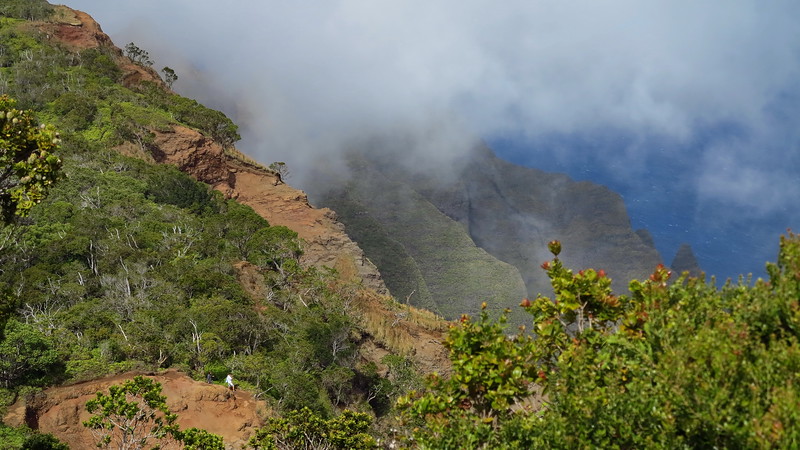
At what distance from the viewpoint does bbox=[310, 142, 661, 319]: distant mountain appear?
10062 cm

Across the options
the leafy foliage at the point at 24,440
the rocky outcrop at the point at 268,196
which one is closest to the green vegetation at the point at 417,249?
the rocky outcrop at the point at 268,196

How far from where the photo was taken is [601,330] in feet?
35.5

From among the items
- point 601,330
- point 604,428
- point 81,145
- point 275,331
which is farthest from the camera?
point 81,145

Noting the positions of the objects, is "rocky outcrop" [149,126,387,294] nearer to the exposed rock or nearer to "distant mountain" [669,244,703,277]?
the exposed rock

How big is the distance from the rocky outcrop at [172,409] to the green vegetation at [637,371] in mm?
14416

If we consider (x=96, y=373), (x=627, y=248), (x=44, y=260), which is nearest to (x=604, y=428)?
(x=96, y=373)

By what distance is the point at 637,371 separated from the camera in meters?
8.50

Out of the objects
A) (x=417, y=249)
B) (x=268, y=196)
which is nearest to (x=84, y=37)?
(x=268, y=196)

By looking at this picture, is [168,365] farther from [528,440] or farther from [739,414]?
[739,414]

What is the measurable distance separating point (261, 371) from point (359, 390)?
330 inches

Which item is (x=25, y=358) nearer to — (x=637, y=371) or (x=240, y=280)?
(x=240, y=280)

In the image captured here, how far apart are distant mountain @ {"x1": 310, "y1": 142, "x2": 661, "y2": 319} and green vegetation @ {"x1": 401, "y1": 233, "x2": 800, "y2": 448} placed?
78580mm

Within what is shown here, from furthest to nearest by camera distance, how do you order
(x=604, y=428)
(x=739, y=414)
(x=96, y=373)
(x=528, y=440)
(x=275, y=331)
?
(x=275, y=331)
(x=96, y=373)
(x=528, y=440)
(x=604, y=428)
(x=739, y=414)

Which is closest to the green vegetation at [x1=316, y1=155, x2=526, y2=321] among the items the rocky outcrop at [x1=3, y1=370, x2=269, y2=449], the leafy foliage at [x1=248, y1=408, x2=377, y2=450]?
the rocky outcrop at [x1=3, y1=370, x2=269, y2=449]
